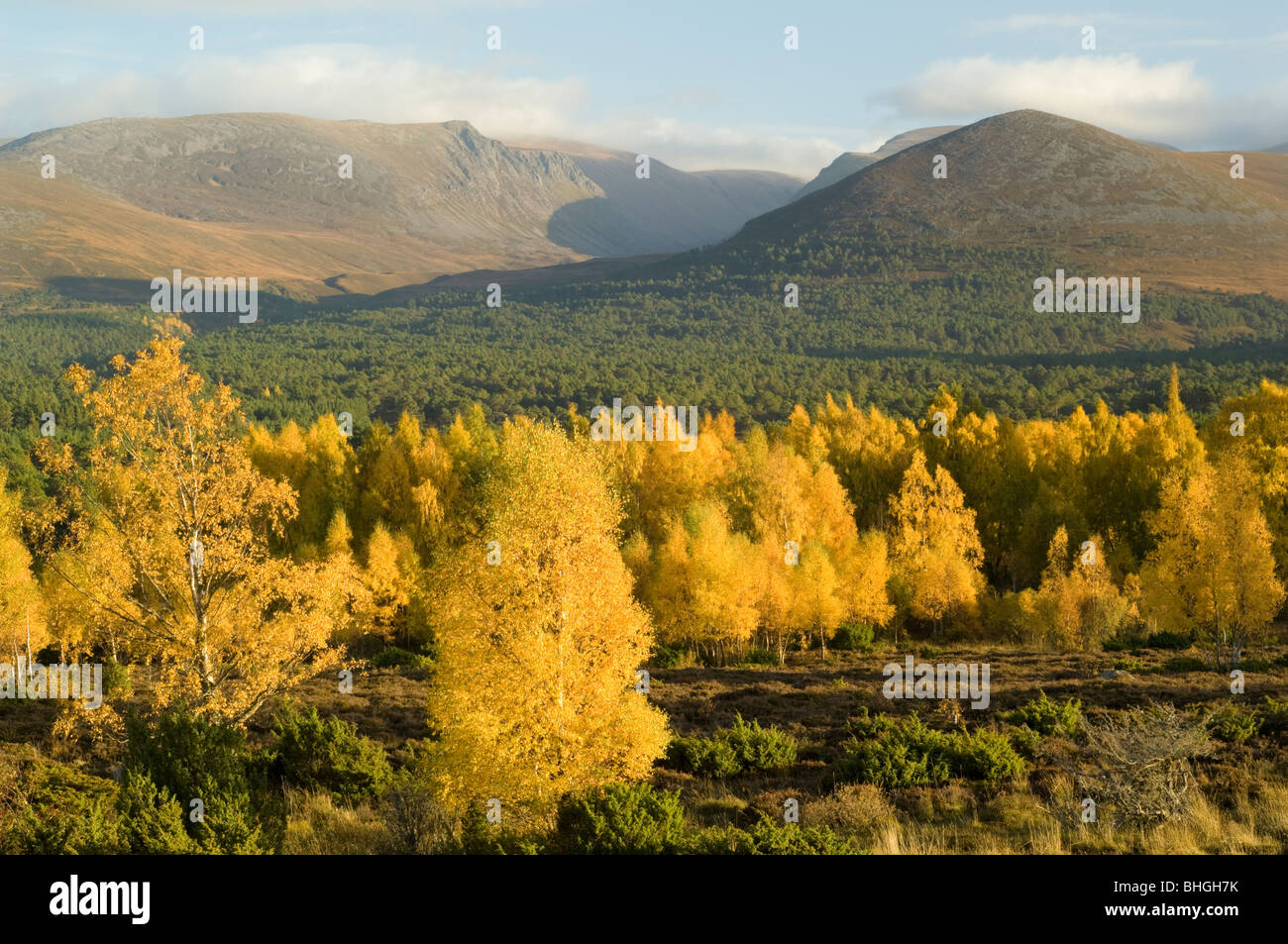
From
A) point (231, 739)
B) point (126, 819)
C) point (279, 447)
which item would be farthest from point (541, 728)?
point (279, 447)

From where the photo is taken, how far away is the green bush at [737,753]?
960 inches

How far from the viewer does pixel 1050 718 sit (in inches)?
1001

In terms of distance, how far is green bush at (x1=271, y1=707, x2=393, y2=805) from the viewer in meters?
22.4

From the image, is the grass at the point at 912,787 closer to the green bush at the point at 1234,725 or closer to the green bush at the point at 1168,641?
the green bush at the point at 1234,725

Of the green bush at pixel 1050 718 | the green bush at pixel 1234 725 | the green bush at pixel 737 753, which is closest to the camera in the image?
the green bush at pixel 1234 725

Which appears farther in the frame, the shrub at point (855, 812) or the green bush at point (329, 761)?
the green bush at point (329, 761)

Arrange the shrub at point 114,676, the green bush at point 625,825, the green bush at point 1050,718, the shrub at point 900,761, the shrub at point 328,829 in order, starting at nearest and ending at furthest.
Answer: the green bush at point 625,825
the shrub at point 328,829
the shrub at point 900,761
the green bush at point 1050,718
the shrub at point 114,676

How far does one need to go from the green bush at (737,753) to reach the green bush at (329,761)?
790cm

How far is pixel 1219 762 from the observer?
19.3 meters

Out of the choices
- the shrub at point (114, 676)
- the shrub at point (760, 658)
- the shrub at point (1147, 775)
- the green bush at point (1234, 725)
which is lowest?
the shrub at point (760, 658)

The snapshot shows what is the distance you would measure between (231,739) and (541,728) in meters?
5.82

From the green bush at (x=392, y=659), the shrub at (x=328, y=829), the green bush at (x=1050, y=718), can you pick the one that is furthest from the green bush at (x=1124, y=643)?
the shrub at (x=328, y=829)

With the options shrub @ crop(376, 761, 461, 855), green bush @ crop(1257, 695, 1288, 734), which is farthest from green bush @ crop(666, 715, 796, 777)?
green bush @ crop(1257, 695, 1288, 734)
